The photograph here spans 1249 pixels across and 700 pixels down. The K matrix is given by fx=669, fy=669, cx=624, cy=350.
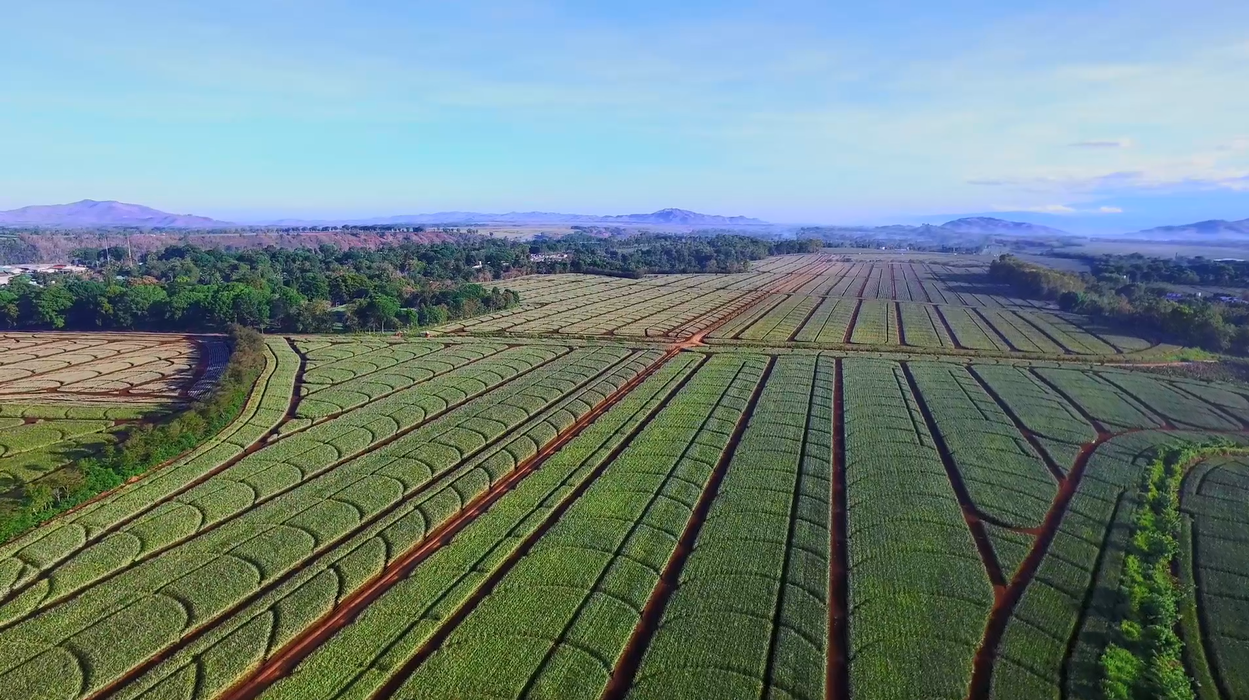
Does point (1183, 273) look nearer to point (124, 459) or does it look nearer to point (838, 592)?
point (838, 592)

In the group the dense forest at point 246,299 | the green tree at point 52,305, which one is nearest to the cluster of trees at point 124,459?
the dense forest at point 246,299

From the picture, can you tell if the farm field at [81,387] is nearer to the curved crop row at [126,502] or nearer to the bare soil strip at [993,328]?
the curved crop row at [126,502]

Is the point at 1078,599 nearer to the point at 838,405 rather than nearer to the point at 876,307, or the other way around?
the point at 838,405

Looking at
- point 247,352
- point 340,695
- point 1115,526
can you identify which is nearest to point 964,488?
point 1115,526

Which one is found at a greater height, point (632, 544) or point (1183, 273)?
point (1183, 273)

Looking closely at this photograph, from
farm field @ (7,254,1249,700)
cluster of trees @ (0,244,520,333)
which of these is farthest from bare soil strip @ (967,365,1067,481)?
cluster of trees @ (0,244,520,333)

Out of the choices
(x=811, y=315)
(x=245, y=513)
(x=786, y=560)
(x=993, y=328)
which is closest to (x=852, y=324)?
(x=811, y=315)
